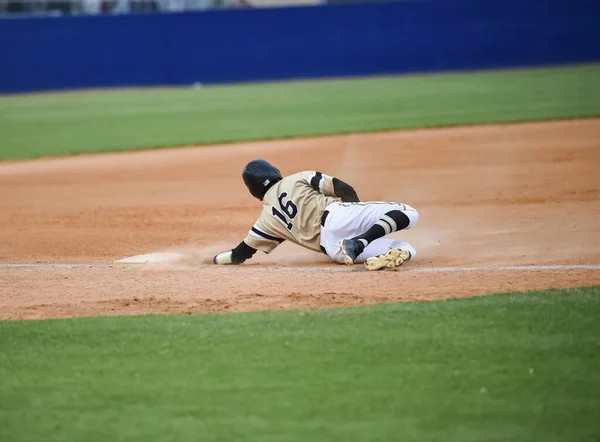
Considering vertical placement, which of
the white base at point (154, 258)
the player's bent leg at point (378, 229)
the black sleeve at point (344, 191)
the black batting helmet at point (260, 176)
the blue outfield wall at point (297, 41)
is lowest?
the white base at point (154, 258)

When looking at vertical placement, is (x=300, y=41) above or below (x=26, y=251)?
above

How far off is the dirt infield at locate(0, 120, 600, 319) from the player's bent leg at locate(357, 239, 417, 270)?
0.31ft

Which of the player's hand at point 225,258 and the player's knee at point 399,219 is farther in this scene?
the player's hand at point 225,258

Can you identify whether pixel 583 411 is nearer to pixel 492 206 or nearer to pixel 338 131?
pixel 492 206

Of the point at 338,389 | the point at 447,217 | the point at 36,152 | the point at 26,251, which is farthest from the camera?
the point at 36,152

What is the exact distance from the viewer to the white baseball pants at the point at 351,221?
26.3 ft

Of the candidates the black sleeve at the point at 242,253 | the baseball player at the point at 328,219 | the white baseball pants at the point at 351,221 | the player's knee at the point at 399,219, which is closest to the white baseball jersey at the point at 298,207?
the baseball player at the point at 328,219

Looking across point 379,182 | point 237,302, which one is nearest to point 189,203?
point 379,182

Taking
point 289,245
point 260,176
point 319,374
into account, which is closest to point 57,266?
point 260,176

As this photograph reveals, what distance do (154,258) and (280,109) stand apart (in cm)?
1458

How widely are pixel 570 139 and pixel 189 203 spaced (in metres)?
6.78

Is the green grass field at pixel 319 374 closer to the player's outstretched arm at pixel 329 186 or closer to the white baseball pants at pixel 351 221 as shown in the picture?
the white baseball pants at pixel 351 221

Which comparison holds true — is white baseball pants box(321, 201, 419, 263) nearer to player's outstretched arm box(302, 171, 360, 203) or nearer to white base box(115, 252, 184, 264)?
player's outstretched arm box(302, 171, 360, 203)

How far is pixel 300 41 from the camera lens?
31828 millimetres
